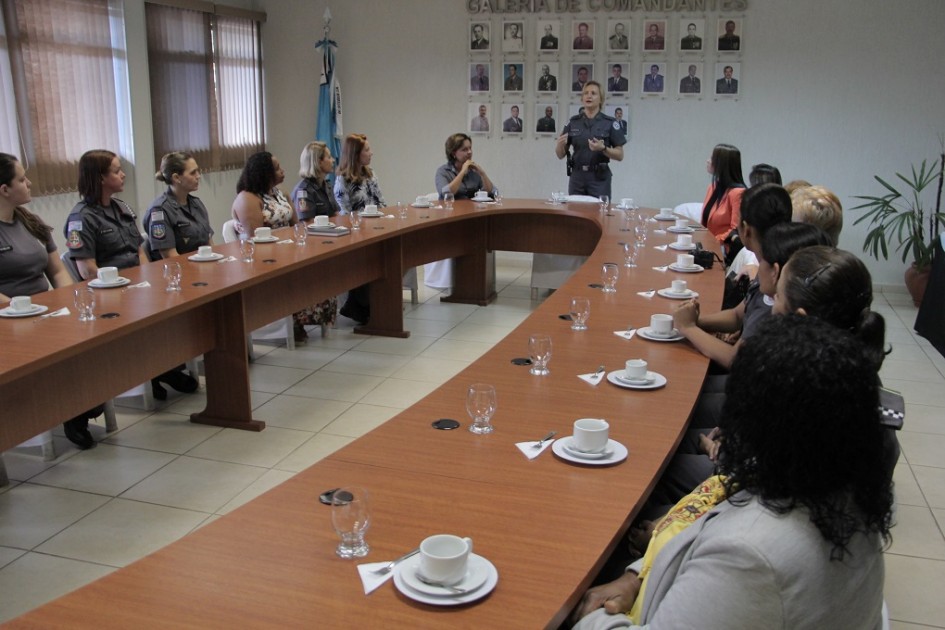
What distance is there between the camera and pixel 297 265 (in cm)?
444

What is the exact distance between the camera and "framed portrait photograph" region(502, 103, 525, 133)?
8.30 metres

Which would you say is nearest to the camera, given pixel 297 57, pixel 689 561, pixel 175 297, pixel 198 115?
pixel 689 561

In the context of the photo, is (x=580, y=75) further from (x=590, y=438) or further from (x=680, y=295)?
(x=590, y=438)

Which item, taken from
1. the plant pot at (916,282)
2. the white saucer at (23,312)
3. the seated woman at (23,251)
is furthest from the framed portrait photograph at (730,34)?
the white saucer at (23,312)

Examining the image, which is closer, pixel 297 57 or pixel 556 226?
pixel 556 226

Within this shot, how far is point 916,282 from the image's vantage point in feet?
23.1

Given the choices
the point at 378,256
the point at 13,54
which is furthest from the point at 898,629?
the point at 13,54

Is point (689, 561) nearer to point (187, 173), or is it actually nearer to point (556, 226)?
point (187, 173)

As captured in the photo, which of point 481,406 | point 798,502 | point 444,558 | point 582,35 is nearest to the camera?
point 798,502

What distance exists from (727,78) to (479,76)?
238 centimetres

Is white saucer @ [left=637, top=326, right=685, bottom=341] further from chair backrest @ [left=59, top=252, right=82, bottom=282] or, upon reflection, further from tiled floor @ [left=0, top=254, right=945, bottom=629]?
chair backrest @ [left=59, top=252, right=82, bottom=282]

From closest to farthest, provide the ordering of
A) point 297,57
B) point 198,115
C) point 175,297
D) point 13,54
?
1. point 175,297
2. point 13,54
3. point 198,115
4. point 297,57

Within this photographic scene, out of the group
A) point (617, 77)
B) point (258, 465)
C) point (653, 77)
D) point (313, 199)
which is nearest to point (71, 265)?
point (258, 465)

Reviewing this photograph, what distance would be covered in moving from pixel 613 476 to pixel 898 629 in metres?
1.43
